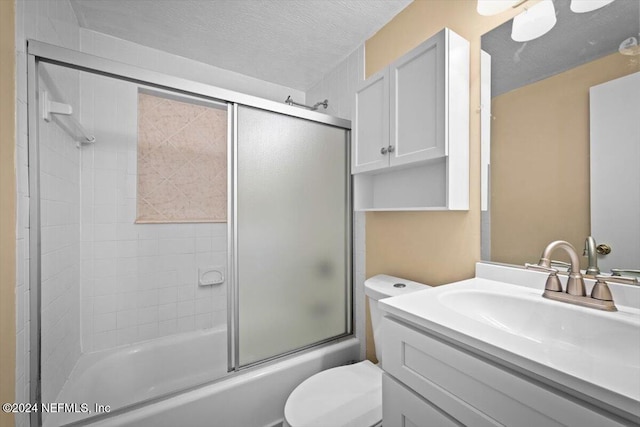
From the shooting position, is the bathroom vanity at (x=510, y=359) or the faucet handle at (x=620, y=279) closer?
the bathroom vanity at (x=510, y=359)

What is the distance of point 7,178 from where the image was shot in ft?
2.86

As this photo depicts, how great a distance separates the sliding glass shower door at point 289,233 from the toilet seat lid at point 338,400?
351 millimetres

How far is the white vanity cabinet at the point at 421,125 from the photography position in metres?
1.13

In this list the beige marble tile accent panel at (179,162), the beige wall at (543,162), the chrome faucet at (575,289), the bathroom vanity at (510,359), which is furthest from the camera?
the beige marble tile accent panel at (179,162)

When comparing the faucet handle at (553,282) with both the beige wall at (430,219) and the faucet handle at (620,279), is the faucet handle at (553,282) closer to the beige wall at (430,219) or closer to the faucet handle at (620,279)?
the faucet handle at (620,279)

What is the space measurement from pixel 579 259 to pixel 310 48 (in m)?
1.89

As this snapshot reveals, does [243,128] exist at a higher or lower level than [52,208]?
higher

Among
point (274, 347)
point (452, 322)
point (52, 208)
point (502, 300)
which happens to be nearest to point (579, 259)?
point (502, 300)

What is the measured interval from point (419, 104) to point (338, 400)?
135 cm

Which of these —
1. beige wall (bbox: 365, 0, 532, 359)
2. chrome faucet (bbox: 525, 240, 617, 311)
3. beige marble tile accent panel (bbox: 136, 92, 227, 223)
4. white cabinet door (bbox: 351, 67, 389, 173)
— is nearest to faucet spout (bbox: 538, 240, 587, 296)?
chrome faucet (bbox: 525, 240, 617, 311)

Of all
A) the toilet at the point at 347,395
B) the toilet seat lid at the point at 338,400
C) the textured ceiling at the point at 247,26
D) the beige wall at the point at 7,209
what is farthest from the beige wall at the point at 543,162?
the beige wall at the point at 7,209

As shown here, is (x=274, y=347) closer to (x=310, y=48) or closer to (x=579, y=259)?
(x=579, y=259)

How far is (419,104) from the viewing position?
1.21 meters

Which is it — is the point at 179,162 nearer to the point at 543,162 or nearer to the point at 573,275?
the point at 543,162
